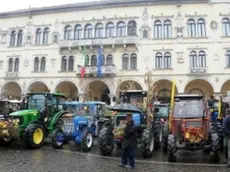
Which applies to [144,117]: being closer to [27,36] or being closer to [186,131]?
[186,131]

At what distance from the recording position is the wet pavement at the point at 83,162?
817cm

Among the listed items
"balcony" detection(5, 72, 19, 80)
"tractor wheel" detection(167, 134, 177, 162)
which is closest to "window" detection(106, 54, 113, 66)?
"balcony" detection(5, 72, 19, 80)

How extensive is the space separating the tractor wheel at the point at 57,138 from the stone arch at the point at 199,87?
20.1 metres

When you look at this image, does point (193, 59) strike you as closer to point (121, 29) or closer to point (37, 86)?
point (121, 29)

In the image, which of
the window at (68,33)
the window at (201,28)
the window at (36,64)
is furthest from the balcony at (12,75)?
the window at (201,28)

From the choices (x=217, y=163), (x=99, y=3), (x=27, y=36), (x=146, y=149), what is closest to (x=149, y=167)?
(x=146, y=149)

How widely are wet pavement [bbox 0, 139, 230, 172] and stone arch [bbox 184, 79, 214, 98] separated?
64.2 feet

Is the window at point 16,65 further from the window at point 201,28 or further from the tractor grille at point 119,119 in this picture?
the tractor grille at point 119,119

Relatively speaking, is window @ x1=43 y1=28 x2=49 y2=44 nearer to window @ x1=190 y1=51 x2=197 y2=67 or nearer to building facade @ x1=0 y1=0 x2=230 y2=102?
building facade @ x1=0 y1=0 x2=230 y2=102

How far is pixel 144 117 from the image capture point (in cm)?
1160

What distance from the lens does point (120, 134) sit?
10.4 meters

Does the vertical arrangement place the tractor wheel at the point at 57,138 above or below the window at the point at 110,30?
below

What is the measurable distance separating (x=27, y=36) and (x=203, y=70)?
70.2ft

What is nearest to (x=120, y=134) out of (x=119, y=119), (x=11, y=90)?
(x=119, y=119)
